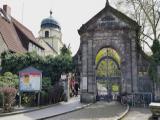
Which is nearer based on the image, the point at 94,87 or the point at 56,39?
the point at 94,87

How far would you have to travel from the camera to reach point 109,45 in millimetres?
27375

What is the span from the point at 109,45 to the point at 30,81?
998 centimetres

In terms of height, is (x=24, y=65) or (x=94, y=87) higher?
(x=24, y=65)

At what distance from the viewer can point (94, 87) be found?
1057 inches

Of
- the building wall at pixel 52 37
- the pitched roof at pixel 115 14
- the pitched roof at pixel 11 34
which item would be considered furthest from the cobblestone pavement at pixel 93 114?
the building wall at pixel 52 37

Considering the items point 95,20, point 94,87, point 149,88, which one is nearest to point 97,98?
A: point 94,87

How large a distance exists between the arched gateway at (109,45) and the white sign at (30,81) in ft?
23.0

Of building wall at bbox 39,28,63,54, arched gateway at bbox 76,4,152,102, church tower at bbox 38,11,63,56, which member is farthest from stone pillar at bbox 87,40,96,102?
building wall at bbox 39,28,63,54

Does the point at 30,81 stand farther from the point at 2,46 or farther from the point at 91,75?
the point at 2,46

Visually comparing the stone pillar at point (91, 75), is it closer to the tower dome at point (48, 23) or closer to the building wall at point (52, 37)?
the building wall at point (52, 37)

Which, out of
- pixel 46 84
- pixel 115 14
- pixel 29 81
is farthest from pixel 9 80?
pixel 115 14

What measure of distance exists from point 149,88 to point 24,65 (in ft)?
→ 41.7

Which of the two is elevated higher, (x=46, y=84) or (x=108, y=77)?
(x=108, y=77)

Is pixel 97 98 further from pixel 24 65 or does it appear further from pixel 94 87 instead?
pixel 24 65
